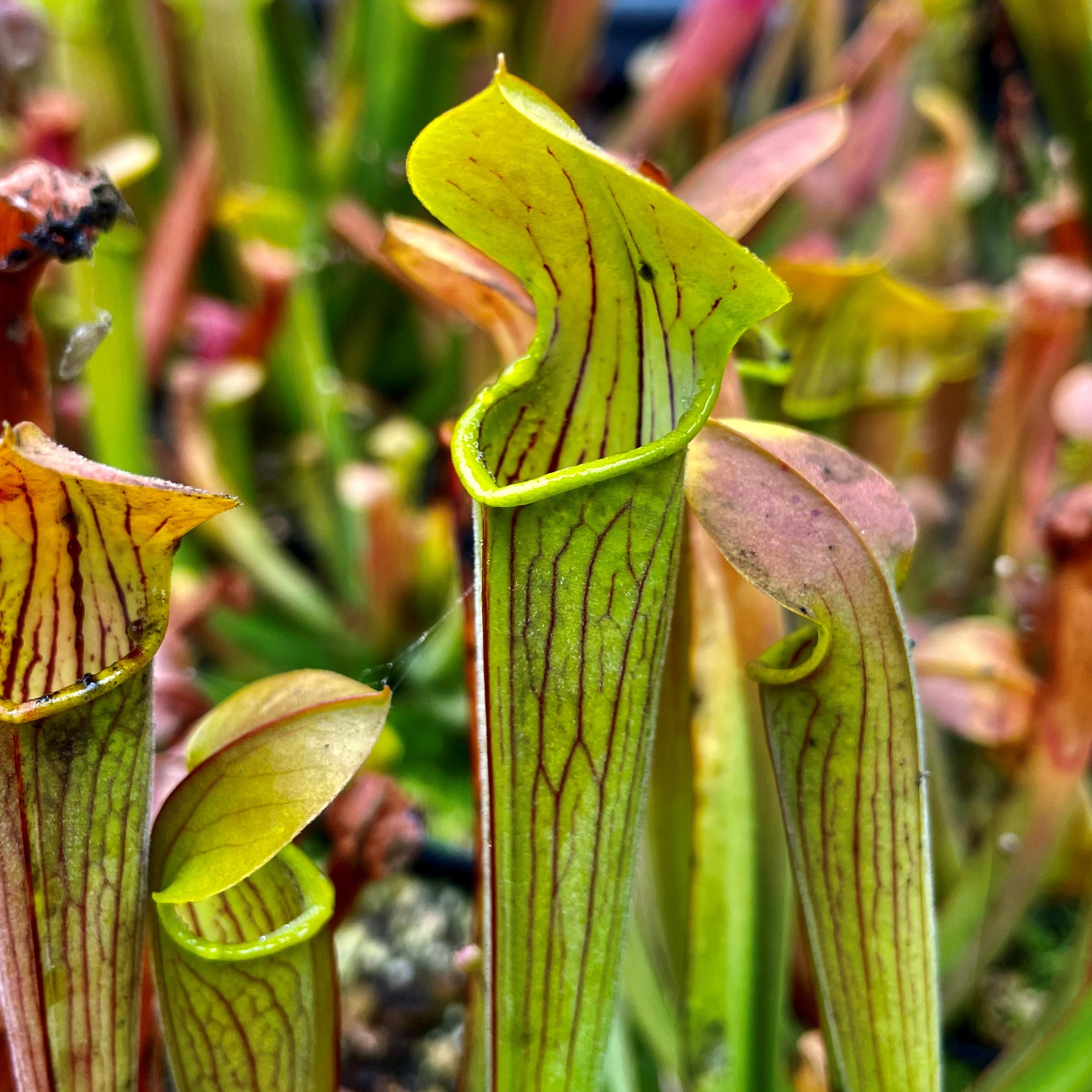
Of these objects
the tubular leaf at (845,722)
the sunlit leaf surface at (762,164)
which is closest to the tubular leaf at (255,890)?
the tubular leaf at (845,722)

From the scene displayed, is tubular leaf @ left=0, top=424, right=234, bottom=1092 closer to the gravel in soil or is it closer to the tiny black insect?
the tiny black insect

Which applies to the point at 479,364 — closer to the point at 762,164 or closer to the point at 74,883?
the point at 762,164

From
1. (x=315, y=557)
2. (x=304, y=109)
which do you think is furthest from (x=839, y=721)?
(x=304, y=109)

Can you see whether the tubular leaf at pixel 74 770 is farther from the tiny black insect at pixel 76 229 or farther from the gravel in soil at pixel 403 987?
the gravel in soil at pixel 403 987

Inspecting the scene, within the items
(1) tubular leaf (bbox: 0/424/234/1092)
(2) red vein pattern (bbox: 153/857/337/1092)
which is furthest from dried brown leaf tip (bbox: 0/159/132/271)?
(2) red vein pattern (bbox: 153/857/337/1092)

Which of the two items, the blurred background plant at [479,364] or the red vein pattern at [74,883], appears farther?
the blurred background plant at [479,364]

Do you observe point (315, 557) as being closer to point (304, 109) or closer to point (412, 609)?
point (412, 609)
